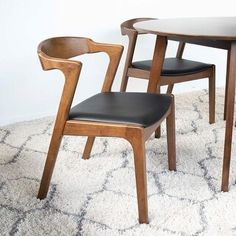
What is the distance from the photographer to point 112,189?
1.57 meters

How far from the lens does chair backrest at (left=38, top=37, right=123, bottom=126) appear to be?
128 cm

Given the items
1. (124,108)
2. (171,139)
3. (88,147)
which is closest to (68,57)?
(124,108)

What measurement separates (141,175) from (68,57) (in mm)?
650

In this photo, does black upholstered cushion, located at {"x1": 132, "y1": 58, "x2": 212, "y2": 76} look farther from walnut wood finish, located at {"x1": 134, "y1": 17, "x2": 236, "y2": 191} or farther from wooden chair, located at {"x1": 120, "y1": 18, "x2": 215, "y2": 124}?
walnut wood finish, located at {"x1": 134, "y1": 17, "x2": 236, "y2": 191}

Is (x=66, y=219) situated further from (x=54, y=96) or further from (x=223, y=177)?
(x=54, y=96)

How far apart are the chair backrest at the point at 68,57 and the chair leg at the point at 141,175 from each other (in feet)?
0.99

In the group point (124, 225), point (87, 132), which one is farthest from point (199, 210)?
point (87, 132)

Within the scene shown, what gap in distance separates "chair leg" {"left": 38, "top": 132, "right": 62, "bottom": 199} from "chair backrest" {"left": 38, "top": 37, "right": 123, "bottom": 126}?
0.25ft

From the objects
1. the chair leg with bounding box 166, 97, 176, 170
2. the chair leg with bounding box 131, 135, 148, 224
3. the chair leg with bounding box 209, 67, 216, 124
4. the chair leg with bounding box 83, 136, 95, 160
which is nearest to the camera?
the chair leg with bounding box 131, 135, 148, 224

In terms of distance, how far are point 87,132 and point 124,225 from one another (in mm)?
383

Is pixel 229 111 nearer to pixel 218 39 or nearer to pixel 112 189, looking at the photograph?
pixel 218 39

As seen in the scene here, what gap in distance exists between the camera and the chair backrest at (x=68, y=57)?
4.21ft

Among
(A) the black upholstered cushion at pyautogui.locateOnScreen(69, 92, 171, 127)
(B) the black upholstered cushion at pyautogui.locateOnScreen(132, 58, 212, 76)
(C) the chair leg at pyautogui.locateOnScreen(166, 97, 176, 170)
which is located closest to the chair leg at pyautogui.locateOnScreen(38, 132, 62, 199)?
(A) the black upholstered cushion at pyautogui.locateOnScreen(69, 92, 171, 127)

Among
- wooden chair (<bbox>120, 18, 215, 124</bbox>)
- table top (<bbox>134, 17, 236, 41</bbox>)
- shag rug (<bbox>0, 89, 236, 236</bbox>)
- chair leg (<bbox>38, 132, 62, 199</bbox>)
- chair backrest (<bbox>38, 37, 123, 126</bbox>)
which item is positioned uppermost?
table top (<bbox>134, 17, 236, 41</bbox>)
